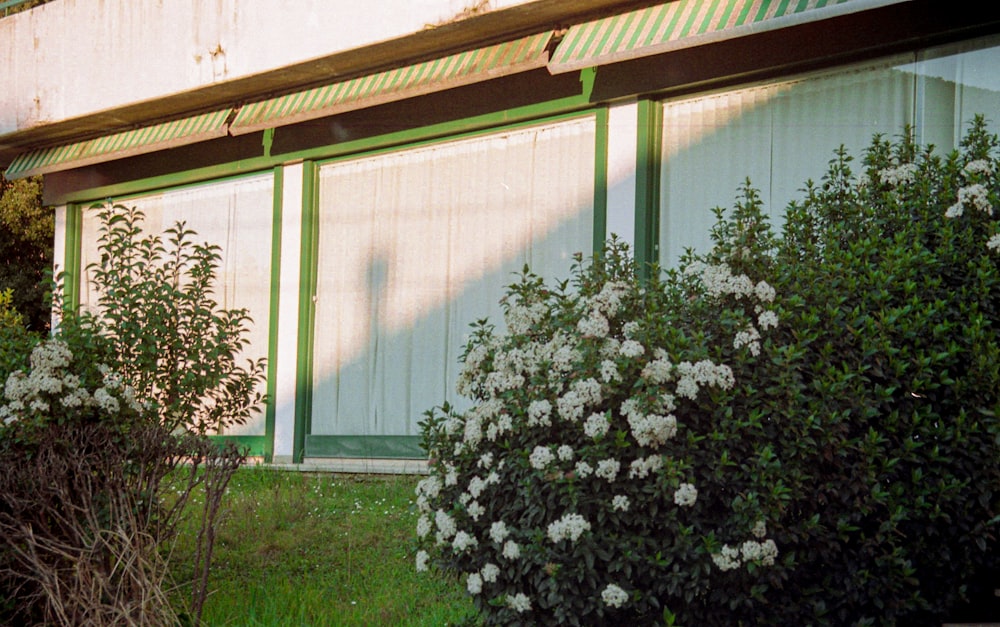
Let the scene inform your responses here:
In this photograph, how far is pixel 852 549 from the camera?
4.81 m

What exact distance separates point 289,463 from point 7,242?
48.3ft

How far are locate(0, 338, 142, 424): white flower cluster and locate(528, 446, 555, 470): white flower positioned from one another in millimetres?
2634

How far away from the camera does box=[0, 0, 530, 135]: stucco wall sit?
33.1 feet

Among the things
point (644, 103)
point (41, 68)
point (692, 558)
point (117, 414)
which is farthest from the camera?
point (41, 68)

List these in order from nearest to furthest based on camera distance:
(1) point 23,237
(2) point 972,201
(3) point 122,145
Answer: (2) point 972,201 < (3) point 122,145 < (1) point 23,237

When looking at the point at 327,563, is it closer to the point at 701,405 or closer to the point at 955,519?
the point at 701,405

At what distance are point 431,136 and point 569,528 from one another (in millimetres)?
7075

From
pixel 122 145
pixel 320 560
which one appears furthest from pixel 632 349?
pixel 122 145

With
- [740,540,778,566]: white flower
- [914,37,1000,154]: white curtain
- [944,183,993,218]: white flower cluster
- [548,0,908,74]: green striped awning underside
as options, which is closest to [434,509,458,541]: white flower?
[740,540,778,566]: white flower

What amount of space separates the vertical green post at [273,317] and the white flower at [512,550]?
7777 mm

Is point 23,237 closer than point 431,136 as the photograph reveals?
No

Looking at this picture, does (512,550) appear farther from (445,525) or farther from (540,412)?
(540,412)

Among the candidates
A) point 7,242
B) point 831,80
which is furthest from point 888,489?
point 7,242

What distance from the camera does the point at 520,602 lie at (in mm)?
4578
